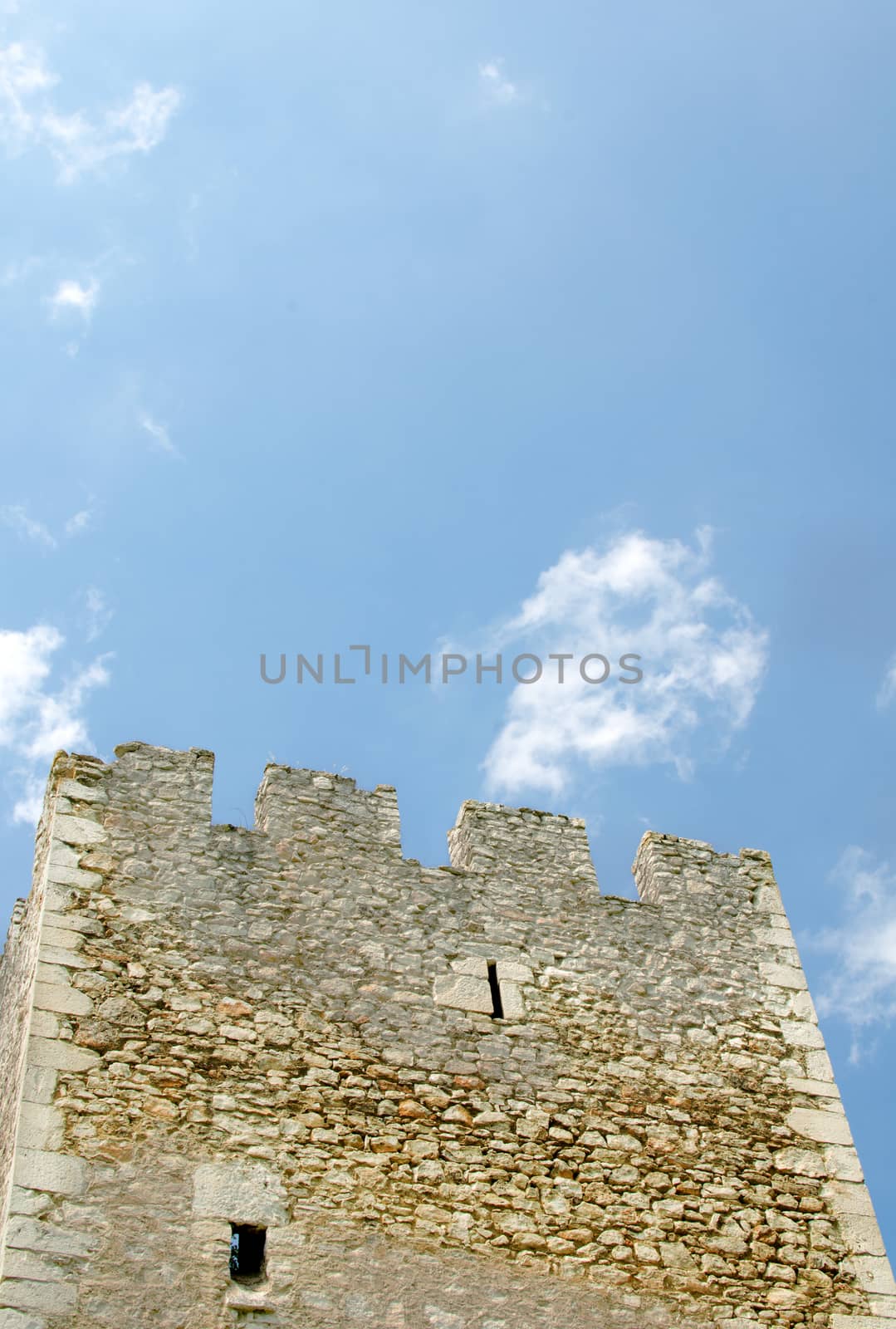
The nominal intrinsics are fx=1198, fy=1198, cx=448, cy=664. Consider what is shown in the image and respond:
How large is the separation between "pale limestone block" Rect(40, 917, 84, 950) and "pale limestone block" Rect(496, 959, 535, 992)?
9.86 ft

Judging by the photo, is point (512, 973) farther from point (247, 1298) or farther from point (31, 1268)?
point (31, 1268)

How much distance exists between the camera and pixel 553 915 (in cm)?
941

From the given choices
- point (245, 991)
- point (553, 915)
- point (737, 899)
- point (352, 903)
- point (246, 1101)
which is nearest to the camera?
point (246, 1101)

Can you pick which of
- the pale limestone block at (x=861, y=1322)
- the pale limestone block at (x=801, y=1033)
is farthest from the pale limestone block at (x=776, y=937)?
the pale limestone block at (x=861, y=1322)

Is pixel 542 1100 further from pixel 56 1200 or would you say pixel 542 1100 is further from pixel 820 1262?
pixel 56 1200

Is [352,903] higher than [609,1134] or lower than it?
higher

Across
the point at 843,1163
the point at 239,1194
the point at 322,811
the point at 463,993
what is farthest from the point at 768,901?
the point at 239,1194

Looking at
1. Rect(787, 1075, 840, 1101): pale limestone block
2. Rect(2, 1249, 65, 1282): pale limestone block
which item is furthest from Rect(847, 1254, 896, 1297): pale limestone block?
Rect(2, 1249, 65, 1282): pale limestone block

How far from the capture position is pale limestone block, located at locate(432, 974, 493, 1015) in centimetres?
851

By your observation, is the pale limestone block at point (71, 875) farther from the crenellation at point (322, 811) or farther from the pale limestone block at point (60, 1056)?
the crenellation at point (322, 811)

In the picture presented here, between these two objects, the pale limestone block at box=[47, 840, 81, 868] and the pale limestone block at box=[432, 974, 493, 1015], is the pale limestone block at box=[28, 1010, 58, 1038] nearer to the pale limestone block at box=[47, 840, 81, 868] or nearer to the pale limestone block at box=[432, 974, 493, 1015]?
the pale limestone block at box=[47, 840, 81, 868]

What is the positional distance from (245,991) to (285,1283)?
5.98 feet

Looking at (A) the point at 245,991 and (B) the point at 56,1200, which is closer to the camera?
(B) the point at 56,1200

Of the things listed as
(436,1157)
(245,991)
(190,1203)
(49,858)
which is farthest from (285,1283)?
(49,858)
